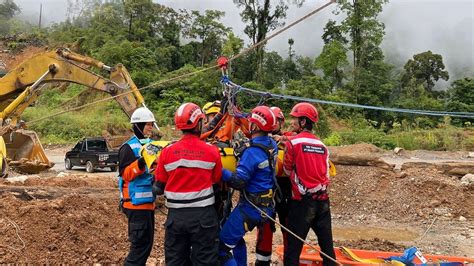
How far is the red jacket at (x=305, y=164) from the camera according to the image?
4883 mm

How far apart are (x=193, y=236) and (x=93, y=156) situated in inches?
573

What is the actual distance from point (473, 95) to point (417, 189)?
30.4 meters

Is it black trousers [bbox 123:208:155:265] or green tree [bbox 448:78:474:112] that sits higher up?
green tree [bbox 448:78:474:112]

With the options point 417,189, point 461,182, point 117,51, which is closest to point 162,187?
point 417,189

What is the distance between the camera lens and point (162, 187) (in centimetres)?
431

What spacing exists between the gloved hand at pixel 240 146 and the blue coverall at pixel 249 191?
8cm

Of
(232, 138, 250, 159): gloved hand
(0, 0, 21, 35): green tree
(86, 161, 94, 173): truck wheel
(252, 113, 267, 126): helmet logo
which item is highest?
(0, 0, 21, 35): green tree

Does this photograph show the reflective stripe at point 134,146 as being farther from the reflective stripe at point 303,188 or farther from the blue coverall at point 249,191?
the reflective stripe at point 303,188

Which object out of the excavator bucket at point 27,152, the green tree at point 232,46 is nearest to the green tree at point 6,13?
the green tree at point 232,46

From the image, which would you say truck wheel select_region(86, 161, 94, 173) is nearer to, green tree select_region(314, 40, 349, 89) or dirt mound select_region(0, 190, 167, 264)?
dirt mound select_region(0, 190, 167, 264)

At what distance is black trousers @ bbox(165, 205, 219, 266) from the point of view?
414 centimetres

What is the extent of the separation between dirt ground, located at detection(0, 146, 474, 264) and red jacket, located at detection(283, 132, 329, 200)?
227cm

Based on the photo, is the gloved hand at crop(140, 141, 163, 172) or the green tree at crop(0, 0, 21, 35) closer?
the gloved hand at crop(140, 141, 163, 172)

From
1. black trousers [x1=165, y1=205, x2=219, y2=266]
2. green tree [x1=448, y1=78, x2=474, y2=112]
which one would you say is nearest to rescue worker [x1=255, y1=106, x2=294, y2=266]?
black trousers [x1=165, y1=205, x2=219, y2=266]
